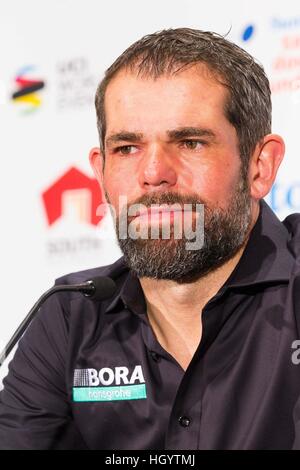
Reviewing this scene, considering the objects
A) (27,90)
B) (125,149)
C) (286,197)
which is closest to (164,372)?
(125,149)

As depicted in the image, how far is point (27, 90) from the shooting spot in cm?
324

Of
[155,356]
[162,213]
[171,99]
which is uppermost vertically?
[171,99]

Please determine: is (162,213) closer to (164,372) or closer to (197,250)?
(197,250)

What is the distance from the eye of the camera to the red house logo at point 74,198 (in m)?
3.04

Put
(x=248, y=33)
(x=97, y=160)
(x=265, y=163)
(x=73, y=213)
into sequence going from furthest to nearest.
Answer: (x=73, y=213)
(x=248, y=33)
(x=97, y=160)
(x=265, y=163)

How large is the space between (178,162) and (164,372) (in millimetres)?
491

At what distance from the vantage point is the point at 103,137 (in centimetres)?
193

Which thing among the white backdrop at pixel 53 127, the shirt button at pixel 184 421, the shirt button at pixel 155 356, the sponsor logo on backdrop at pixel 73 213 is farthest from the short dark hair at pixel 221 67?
the sponsor logo on backdrop at pixel 73 213

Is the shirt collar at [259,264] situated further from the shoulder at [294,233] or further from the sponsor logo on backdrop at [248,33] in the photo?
the sponsor logo on backdrop at [248,33]

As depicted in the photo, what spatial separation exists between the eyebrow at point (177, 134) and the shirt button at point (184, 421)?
0.62m

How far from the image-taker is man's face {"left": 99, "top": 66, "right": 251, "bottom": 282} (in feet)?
5.58

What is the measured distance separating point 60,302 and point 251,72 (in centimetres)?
76
